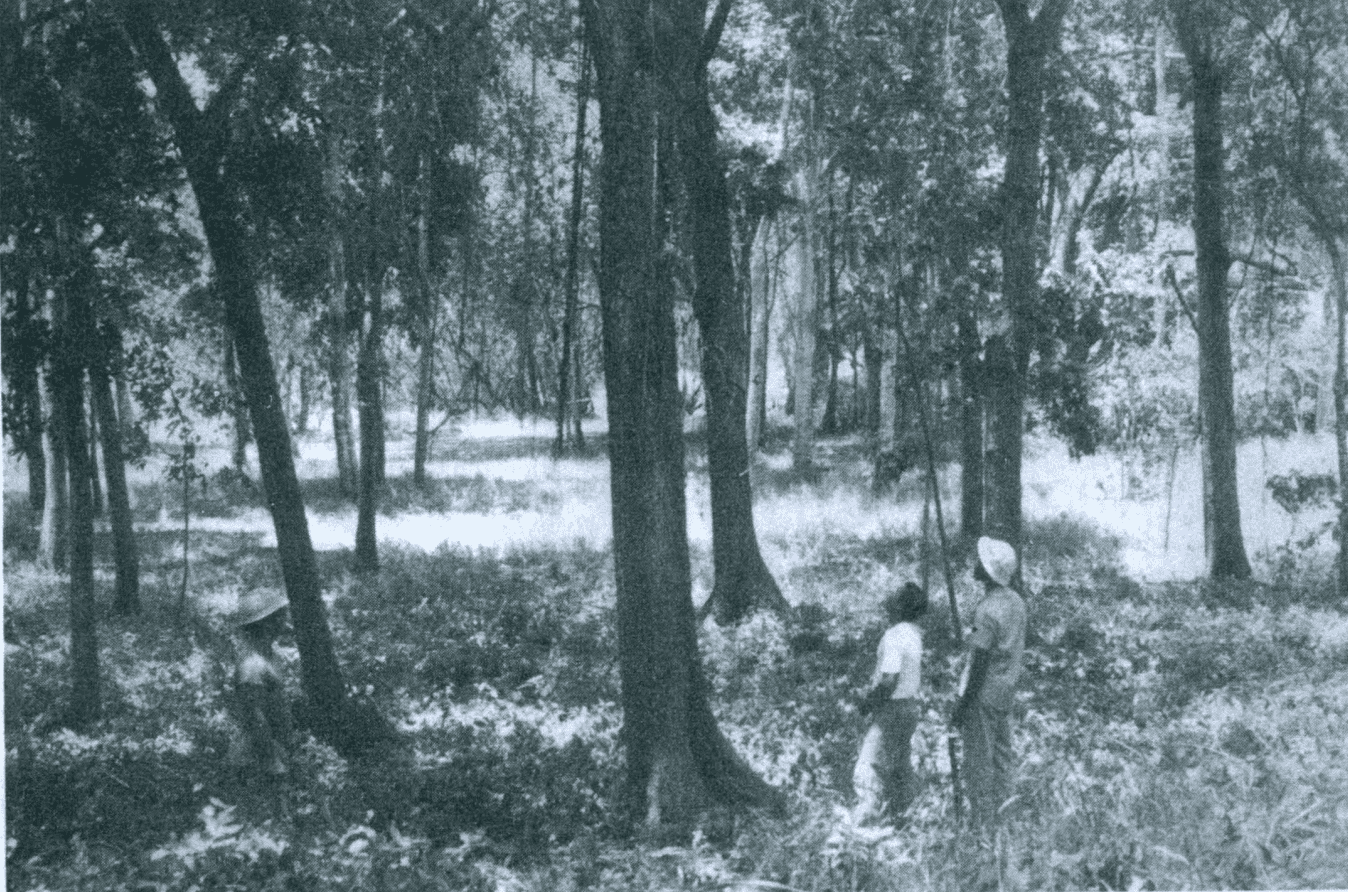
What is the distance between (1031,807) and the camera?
583cm

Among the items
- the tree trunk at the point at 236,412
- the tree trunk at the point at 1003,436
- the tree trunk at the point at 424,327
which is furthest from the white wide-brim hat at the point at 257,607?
the tree trunk at the point at 1003,436

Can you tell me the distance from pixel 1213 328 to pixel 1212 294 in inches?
11.9

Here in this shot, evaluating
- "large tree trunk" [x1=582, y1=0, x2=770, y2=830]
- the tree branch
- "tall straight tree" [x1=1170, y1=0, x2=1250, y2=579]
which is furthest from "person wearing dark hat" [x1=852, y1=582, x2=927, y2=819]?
"tall straight tree" [x1=1170, y1=0, x2=1250, y2=579]

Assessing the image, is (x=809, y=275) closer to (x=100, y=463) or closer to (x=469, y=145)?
(x=469, y=145)

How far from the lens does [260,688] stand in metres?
5.88

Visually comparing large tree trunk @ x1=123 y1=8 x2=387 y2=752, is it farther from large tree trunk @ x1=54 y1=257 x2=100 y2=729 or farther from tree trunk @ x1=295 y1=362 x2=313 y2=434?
tree trunk @ x1=295 y1=362 x2=313 y2=434

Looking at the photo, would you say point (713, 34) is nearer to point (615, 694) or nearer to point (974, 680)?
point (615, 694)

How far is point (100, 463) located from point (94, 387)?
1629 mm

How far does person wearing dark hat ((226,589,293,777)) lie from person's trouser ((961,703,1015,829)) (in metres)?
3.19

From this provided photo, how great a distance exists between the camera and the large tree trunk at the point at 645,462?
19.2ft

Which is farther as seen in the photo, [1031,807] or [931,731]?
[931,731]

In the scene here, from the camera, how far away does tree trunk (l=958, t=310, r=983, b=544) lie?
974cm

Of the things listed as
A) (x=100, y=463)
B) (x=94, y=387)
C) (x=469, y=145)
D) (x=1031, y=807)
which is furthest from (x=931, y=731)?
(x=100, y=463)

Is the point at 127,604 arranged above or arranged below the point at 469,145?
below
